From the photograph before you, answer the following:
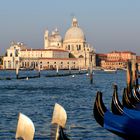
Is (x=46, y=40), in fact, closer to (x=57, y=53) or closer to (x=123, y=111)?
(x=57, y=53)

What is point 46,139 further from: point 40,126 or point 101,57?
point 101,57

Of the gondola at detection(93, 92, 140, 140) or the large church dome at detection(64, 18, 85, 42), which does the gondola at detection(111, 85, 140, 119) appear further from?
the large church dome at detection(64, 18, 85, 42)

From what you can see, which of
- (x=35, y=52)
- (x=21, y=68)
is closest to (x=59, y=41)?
(x=35, y=52)

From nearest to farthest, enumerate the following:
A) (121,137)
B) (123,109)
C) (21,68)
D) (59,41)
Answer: (121,137) < (123,109) < (21,68) < (59,41)

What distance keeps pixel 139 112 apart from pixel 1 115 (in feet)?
17.1

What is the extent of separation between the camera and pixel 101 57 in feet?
465

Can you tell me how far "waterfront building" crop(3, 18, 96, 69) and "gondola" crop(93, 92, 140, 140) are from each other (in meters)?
108

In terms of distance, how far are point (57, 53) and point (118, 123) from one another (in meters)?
116

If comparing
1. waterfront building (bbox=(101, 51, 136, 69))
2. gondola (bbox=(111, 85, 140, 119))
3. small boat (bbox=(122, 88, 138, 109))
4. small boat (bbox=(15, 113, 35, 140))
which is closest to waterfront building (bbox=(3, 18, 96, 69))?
waterfront building (bbox=(101, 51, 136, 69))

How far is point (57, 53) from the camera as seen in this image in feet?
412

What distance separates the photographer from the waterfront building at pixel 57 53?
401 ft

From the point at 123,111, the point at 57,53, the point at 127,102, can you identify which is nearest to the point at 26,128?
the point at 123,111

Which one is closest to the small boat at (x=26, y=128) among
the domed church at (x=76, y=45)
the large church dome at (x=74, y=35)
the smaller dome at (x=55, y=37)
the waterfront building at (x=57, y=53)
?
the waterfront building at (x=57, y=53)

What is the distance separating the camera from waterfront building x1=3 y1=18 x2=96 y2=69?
401 feet
